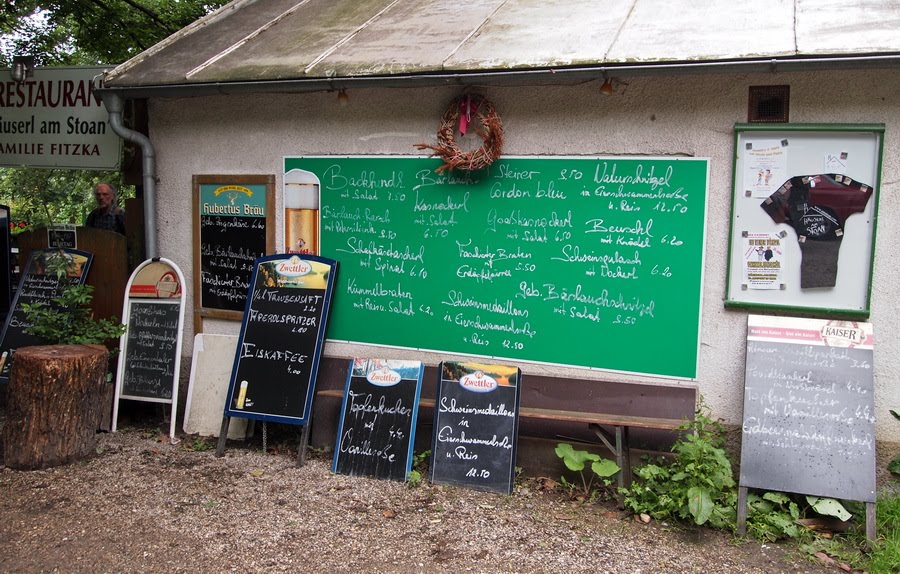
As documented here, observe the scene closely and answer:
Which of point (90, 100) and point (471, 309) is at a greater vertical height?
point (90, 100)

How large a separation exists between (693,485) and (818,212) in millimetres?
1763

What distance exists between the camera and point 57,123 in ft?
23.1

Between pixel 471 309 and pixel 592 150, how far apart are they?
138 cm

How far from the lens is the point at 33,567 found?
3.89 m

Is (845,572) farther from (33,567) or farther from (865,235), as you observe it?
(33,567)

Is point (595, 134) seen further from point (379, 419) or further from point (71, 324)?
point (71, 324)

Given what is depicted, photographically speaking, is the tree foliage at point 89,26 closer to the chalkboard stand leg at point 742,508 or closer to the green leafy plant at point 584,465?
Result: the green leafy plant at point 584,465

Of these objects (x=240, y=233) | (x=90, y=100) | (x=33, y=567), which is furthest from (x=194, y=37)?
(x=33, y=567)

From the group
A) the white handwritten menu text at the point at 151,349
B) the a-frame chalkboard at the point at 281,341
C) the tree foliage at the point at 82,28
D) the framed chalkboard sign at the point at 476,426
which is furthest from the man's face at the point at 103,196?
the framed chalkboard sign at the point at 476,426

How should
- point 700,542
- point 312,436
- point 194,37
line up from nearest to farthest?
point 700,542 → point 312,436 → point 194,37

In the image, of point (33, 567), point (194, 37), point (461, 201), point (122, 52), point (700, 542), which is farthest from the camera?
point (122, 52)

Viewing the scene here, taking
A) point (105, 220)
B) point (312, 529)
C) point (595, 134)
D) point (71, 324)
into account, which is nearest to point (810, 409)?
point (595, 134)

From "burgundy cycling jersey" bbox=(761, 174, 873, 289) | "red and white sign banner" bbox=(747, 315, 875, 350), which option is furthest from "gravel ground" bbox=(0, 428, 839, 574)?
"burgundy cycling jersey" bbox=(761, 174, 873, 289)

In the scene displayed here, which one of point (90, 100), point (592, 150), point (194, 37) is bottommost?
point (592, 150)
